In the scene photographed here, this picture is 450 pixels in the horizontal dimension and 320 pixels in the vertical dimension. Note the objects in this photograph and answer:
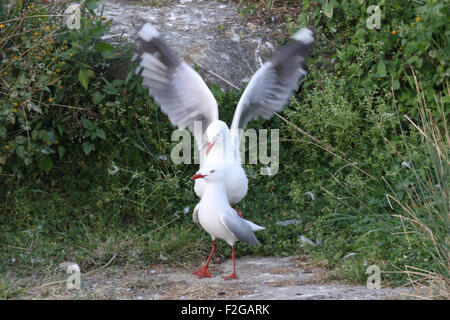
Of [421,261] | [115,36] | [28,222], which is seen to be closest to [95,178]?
[28,222]

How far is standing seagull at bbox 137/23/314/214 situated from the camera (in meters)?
4.82

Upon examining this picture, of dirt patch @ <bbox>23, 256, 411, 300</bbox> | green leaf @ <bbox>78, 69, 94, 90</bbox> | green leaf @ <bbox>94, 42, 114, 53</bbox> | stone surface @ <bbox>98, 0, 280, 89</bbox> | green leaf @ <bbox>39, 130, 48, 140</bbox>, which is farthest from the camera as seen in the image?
stone surface @ <bbox>98, 0, 280, 89</bbox>

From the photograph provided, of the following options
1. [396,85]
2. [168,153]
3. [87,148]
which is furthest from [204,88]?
[396,85]

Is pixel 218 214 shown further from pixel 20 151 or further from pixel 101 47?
pixel 101 47

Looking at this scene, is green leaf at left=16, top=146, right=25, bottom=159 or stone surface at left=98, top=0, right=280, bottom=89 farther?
stone surface at left=98, top=0, right=280, bottom=89

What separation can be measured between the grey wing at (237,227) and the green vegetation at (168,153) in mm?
490

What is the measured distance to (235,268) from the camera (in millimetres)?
4633

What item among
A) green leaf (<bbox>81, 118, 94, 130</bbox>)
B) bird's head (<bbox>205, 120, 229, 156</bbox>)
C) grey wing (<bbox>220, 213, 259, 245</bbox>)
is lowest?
grey wing (<bbox>220, 213, 259, 245</bbox>)

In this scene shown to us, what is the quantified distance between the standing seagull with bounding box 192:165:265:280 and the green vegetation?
0.45 m

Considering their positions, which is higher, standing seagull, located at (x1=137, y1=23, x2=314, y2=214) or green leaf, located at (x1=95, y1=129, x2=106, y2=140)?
standing seagull, located at (x1=137, y1=23, x2=314, y2=214)

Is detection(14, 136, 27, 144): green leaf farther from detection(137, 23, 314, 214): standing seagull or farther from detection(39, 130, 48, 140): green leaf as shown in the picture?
detection(137, 23, 314, 214): standing seagull

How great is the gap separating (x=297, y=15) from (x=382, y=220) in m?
3.11

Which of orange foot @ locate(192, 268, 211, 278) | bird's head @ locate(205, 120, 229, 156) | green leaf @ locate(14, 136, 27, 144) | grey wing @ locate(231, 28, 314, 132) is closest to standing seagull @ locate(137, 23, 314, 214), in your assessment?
grey wing @ locate(231, 28, 314, 132)
